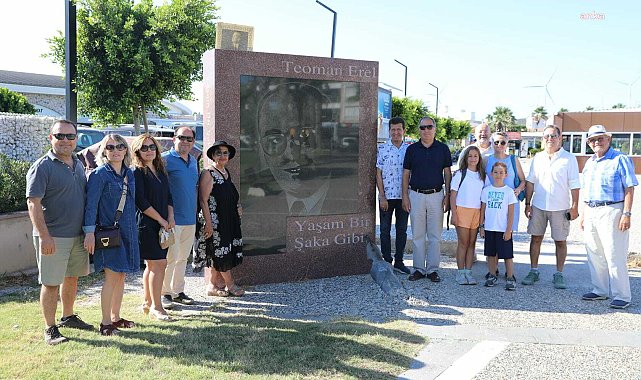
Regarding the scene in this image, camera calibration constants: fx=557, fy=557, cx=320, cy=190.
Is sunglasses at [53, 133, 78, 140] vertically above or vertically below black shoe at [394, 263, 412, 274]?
above

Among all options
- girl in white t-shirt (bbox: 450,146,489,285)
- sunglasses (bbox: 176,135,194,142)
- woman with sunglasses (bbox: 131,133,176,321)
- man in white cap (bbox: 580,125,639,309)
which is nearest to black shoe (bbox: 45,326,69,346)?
woman with sunglasses (bbox: 131,133,176,321)

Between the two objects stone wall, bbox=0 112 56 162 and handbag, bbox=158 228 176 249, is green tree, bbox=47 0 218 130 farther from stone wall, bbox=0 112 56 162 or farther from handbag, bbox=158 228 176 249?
handbag, bbox=158 228 176 249

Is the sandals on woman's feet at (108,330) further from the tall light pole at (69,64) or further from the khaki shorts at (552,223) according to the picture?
the khaki shorts at (552,223)

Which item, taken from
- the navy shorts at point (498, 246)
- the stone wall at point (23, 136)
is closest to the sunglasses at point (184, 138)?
the navy shorts at point (498, 246)

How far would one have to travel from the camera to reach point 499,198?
604 cm

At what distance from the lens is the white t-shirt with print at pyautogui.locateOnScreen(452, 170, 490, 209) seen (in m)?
6.09

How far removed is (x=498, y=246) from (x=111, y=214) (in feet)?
13.1

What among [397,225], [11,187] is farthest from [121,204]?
[11,187]

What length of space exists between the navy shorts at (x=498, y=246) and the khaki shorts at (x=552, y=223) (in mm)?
395

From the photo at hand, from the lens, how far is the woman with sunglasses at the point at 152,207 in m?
4.71

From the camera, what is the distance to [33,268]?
6.81 meters

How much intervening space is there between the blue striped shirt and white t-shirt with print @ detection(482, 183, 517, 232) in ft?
2.66

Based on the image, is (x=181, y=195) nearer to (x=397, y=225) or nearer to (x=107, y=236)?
(x=107, y=236)

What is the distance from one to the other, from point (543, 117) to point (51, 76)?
73098mm
